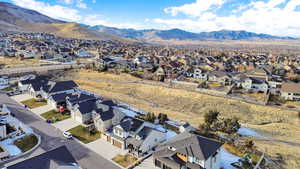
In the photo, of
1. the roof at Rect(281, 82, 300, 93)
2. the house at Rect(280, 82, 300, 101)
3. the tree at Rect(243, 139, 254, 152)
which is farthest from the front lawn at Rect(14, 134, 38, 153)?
the roof at Rect(281, 82, 300, 93)

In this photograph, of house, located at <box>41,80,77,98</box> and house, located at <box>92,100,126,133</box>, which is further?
house, located at <box>41,80,77,98</box>

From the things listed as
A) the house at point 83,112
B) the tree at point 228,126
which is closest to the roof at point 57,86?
the house at point 83,112

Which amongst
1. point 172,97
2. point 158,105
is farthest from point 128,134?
point 172,97

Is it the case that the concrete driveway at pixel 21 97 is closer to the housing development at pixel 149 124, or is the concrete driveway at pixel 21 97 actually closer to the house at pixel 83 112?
the housing development at pixel 149 124

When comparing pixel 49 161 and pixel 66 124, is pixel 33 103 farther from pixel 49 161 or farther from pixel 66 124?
pixel 49 161

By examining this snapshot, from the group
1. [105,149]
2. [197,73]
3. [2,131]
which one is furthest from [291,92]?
[2,131]

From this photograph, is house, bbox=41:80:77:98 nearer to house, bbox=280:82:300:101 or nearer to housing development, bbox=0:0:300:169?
housing development, bbox=0:0:300:169
